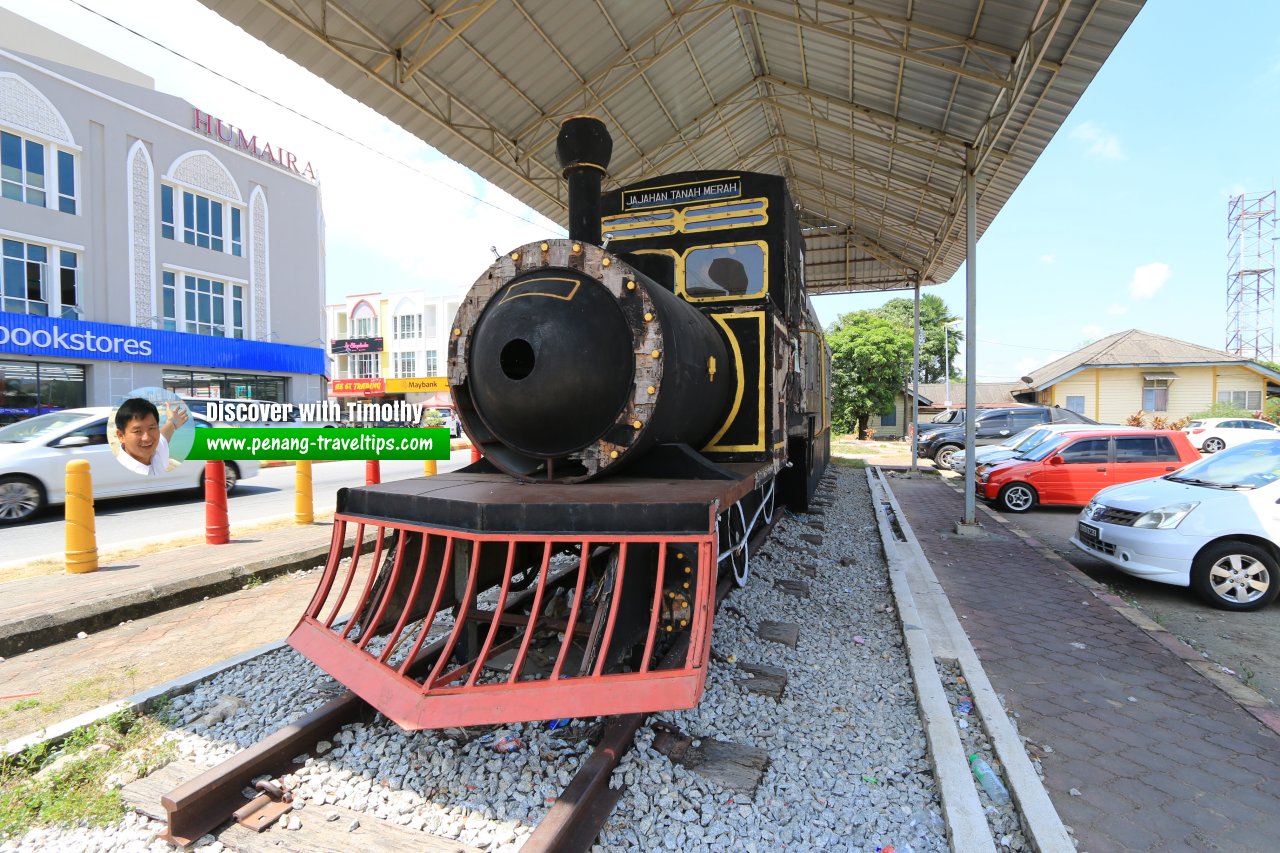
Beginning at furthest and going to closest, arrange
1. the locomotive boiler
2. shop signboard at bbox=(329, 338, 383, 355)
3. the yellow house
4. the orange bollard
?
shop signboard at bbox=(329, 338, 383, 355) → the yellow house → the orange bollard → the locomotive boiler

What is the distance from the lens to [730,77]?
1089cm

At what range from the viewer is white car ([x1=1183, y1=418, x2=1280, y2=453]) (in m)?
19.2

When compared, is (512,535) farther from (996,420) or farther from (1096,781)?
(996,420)

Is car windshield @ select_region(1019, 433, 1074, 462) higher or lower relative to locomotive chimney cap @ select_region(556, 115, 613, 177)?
lower

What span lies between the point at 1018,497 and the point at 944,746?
9195 millimetres

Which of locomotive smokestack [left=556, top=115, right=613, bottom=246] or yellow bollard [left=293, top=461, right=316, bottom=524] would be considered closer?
locomotive smokestack [left=556, top=115, right=613, bottom=246]

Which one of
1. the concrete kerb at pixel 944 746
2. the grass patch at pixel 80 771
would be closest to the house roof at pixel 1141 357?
the concrete kerb at pixel 944 746

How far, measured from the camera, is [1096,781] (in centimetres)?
284

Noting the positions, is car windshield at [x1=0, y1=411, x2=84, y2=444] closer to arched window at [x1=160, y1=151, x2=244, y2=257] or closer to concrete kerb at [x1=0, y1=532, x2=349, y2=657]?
concrete kerb at [x1=0, y1=532, x2=349, y2=657]

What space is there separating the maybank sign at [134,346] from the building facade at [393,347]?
17.7 m

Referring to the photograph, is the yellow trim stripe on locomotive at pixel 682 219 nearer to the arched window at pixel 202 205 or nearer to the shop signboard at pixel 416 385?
the arched window at pixel 202 205

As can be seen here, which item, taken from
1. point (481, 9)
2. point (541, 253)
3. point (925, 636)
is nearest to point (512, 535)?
point (541, 253)

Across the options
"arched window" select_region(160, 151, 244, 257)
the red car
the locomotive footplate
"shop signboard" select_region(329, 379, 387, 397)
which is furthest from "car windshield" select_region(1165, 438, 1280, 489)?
"shop signboard" select_region(329, 379, 387, 397)

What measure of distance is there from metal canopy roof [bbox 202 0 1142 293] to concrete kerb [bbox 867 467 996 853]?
593 centimetres
